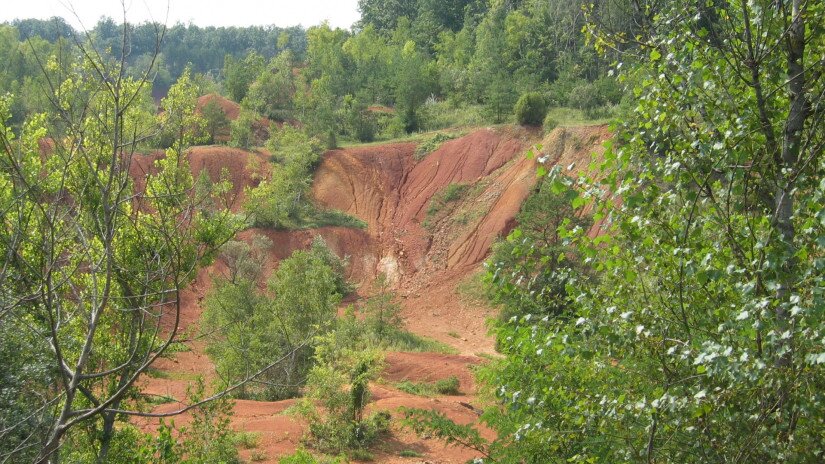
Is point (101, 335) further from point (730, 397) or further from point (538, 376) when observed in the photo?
point (730, 397)

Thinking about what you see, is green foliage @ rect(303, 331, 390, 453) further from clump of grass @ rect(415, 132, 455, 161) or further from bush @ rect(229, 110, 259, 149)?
bush @ rect(229, 110, 259, 149)

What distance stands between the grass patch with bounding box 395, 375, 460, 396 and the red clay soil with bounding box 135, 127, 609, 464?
1.26ft

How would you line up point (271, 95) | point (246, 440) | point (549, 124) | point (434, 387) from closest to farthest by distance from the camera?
point (246, 440), point (434, 387), point (549, 124), point (271, 95)

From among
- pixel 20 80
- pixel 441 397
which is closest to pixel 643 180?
pixel 441 397

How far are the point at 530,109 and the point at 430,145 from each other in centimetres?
685

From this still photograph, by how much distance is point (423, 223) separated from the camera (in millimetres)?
43062

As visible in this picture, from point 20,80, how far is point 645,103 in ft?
201

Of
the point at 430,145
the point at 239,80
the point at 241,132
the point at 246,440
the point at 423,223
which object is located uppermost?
the point at 239,80

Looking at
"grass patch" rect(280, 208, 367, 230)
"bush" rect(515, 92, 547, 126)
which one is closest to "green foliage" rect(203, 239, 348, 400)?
"grass patch" rect(280, 208, 367, 230)

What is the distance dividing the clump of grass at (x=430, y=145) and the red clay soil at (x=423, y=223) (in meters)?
0.55

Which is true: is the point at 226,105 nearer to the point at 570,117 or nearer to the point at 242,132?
the point at 242,132

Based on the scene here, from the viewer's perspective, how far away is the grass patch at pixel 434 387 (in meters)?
22.8

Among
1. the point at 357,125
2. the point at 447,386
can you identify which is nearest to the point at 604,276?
the point at 447,386

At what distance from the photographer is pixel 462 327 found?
111 ft
